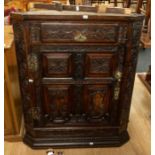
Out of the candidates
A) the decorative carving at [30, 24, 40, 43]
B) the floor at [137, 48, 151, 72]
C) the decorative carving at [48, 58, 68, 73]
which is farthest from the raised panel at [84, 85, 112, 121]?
the floor at [137, 48, 151, 72]

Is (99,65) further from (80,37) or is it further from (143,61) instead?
(143,61)

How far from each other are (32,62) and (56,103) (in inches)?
13.6

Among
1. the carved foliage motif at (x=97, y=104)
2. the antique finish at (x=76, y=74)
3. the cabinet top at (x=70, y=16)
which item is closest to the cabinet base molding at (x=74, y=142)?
the antique finish at (x=76, y=74)

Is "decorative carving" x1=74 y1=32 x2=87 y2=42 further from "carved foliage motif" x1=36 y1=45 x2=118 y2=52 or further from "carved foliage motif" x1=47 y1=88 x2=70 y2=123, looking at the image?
"carved foliage motif" x1=47 y1=88 x2=70 y2=123

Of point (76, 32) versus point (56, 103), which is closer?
point (76, 32)

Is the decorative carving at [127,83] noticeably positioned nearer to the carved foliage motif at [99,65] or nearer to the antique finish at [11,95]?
the carved foliage motif at [99,65]

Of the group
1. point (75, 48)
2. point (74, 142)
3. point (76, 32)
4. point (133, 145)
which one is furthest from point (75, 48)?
point (133, 145)

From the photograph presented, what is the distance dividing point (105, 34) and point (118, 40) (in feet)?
0.30

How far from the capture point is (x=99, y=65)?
1371mm

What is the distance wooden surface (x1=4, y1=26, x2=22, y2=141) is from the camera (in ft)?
4.69
